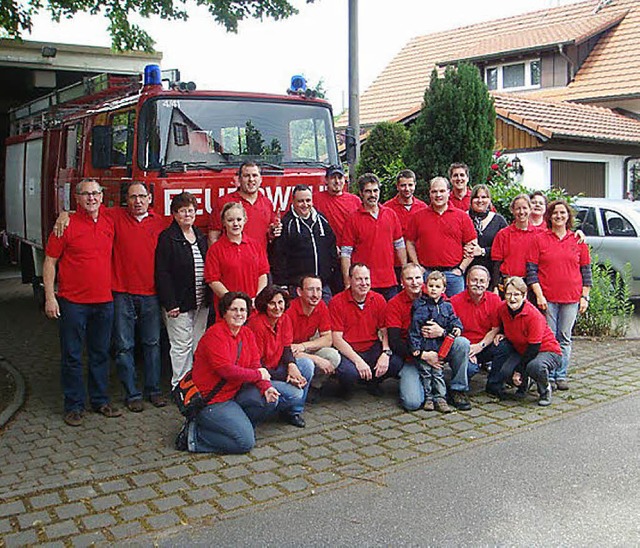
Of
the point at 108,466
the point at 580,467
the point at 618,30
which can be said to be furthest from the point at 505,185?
the point at 618,30

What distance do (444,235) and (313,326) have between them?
160 centimetres

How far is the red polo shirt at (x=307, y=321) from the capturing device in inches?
263

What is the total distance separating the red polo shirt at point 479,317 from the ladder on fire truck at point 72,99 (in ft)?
Result: 13.0

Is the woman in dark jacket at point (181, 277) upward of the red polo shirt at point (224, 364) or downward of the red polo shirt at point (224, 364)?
upward

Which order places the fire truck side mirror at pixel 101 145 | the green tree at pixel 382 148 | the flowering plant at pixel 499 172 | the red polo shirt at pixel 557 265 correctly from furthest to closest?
the green tree at pixel 382 148 → the flowering plant at pixel 499 172 → the fire truck side mirror at pixel 101 145 → the red polo shirt at pixel 557 265

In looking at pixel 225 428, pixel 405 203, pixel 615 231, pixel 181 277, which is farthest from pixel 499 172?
pixel 225 428

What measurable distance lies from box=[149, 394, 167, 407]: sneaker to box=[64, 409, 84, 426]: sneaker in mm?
627

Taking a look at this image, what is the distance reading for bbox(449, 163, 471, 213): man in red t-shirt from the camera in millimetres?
7984

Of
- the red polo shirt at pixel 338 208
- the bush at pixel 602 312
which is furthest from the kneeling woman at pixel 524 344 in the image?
the bush at pixel 602 312

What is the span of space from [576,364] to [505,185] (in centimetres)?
379

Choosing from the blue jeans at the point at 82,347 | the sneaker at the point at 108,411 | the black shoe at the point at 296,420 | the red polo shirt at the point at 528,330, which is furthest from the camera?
the red polo shirt at the point at 528,330

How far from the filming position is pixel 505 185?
11.1 meters

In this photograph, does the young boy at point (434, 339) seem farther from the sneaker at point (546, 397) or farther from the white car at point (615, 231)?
the white car at point (615, 231)

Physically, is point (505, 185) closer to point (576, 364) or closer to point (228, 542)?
point (576, 364)
